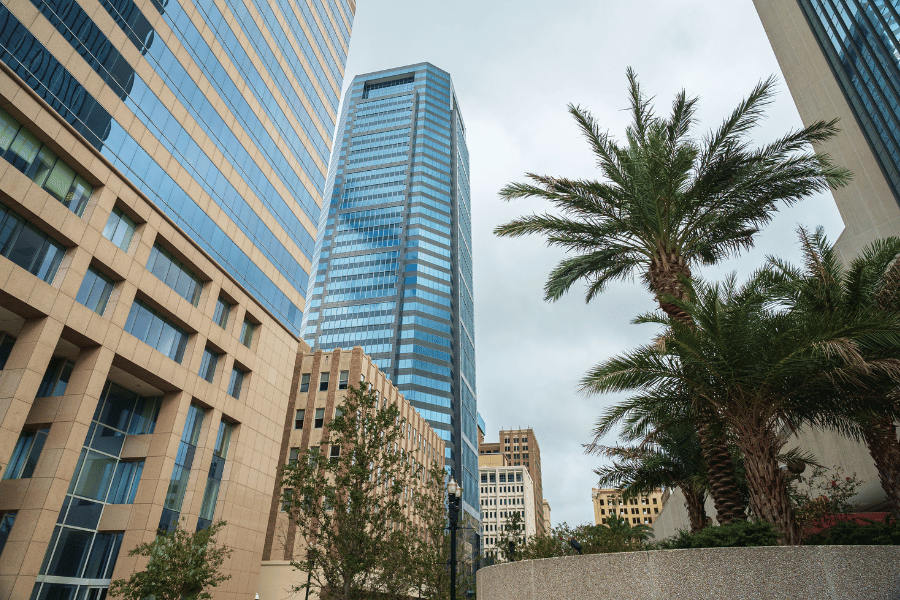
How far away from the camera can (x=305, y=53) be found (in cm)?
4372

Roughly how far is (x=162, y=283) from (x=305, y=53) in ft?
85.9

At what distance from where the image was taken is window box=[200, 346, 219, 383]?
94.3ft

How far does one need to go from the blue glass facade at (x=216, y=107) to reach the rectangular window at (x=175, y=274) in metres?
1.96

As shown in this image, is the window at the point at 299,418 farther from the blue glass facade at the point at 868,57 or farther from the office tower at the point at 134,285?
the blue glass facade at the point at 868,57

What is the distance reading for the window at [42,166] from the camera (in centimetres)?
1942

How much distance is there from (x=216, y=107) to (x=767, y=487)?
33.2 meters

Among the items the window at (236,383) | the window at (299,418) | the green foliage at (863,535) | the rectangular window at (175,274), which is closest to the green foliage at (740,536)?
the green foliage at (863,535)

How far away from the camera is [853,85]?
39.2m

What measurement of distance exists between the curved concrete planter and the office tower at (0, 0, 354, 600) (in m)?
20.5

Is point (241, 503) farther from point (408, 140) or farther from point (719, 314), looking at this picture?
point (408, 140)

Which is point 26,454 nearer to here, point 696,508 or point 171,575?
point 171,575

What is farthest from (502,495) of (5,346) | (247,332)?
(5,346)

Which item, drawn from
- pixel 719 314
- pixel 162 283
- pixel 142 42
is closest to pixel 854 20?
pixel 719 314

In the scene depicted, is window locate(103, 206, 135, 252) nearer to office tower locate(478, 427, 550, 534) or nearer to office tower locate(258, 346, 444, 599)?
office tower locate(258, 346, 444, 599)
